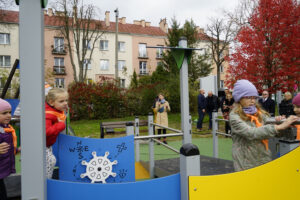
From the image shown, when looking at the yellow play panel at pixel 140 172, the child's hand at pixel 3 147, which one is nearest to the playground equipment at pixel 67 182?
the child's hand at pixel 3 147

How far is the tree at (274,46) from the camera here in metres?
8.80

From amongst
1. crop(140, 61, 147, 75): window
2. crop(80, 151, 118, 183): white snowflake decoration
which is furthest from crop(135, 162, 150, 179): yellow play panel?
crop(140, 61, 147, 75): window

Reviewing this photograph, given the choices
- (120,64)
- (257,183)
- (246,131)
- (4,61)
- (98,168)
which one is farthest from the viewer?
(120,64)

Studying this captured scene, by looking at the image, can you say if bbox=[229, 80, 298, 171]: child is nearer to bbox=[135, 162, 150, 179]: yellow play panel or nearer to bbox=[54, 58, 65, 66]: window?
bbox=[135, 162, 150, 179]: yellow play panel

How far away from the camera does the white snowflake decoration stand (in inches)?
97.3

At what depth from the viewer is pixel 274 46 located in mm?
9031

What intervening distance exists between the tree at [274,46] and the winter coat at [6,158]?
8687 millimetres

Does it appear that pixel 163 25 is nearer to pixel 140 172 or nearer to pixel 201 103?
pixel 201 103

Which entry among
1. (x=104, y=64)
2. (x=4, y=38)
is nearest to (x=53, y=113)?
(x=4, y=38)

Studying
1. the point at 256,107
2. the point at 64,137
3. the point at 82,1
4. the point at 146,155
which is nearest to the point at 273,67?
the point at 146,155

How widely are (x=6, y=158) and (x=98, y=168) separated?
0.82 metres

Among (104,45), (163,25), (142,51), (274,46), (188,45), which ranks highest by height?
(163,25)

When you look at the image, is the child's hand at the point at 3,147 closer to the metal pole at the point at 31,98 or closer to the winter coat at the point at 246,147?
the metal pole at the point at 31,98

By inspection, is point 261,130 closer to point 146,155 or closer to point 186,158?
point 186,158
